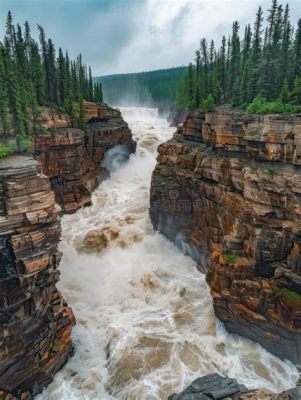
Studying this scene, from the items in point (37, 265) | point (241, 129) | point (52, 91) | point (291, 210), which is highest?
point (52, 91)

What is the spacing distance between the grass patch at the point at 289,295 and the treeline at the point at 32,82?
29.0 meters

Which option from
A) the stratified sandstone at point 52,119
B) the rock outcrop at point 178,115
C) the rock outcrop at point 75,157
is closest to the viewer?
the rock outcrop at point 75,157

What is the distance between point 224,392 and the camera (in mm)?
16531

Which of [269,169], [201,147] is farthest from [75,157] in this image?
[269,169]

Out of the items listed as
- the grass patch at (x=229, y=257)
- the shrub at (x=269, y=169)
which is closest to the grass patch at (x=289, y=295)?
the grass patch at (x=229, y=257)

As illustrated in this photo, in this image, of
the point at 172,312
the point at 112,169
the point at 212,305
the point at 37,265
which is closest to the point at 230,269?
the point at 212,305

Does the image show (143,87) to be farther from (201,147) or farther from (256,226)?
(256,226)

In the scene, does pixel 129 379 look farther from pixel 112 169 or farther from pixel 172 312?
pixel 112 169

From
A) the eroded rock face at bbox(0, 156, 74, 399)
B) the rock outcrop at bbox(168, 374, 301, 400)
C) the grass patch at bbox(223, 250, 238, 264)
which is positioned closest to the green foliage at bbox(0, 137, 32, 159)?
the eroded rock face at bbox(0, 156, 74, 399)

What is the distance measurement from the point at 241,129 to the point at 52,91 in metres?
40.6

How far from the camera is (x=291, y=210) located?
24734 millimetres

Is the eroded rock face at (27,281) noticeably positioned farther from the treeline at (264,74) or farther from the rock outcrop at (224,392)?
the treeline at (264,74)

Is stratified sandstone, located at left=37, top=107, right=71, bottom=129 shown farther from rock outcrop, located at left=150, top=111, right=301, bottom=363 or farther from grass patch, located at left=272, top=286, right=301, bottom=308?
grass patch, located at left=272, top=286, right=301, bottom=308

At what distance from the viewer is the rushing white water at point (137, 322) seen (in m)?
23.8
